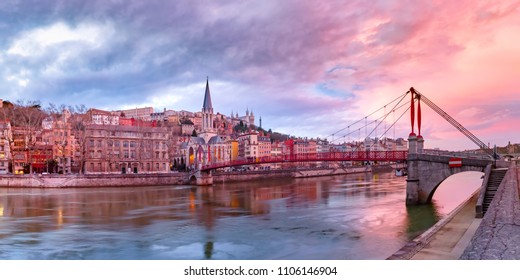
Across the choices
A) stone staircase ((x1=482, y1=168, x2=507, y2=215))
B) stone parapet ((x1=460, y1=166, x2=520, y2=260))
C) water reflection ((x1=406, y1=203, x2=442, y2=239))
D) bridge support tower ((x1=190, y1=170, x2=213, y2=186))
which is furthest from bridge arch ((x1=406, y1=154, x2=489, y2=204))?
bridge support tower ((x1=190, y1=170, x2=213, y2=186))

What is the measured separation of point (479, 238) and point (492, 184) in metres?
8.36

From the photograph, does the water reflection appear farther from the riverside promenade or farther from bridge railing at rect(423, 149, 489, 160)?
bridge railing at rect(423, 149, 489, 160)

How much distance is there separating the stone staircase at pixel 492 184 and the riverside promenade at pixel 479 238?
571mm

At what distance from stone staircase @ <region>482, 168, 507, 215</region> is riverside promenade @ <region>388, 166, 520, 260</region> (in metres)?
0.57

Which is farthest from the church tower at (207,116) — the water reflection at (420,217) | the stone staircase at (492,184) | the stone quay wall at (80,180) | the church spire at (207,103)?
the stone staircase at (492,184)

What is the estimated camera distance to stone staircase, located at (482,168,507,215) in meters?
11.3

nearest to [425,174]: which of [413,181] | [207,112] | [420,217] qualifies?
[413,181]

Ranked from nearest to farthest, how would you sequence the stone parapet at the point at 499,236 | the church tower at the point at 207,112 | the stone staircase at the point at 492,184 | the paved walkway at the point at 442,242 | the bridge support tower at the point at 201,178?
the stone parapet at the point at 499,236
the paved walkway at the point at 442,242
the stone staircase at the point at 492,184
the bridge support tower at the point at 201,178
the church tower at the point at 207,112

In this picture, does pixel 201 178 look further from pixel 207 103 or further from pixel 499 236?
pixel 207 103

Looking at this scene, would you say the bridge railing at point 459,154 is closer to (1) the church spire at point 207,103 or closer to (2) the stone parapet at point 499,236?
(2) the stone parapet at point 499,236

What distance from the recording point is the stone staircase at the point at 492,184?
11.3m
